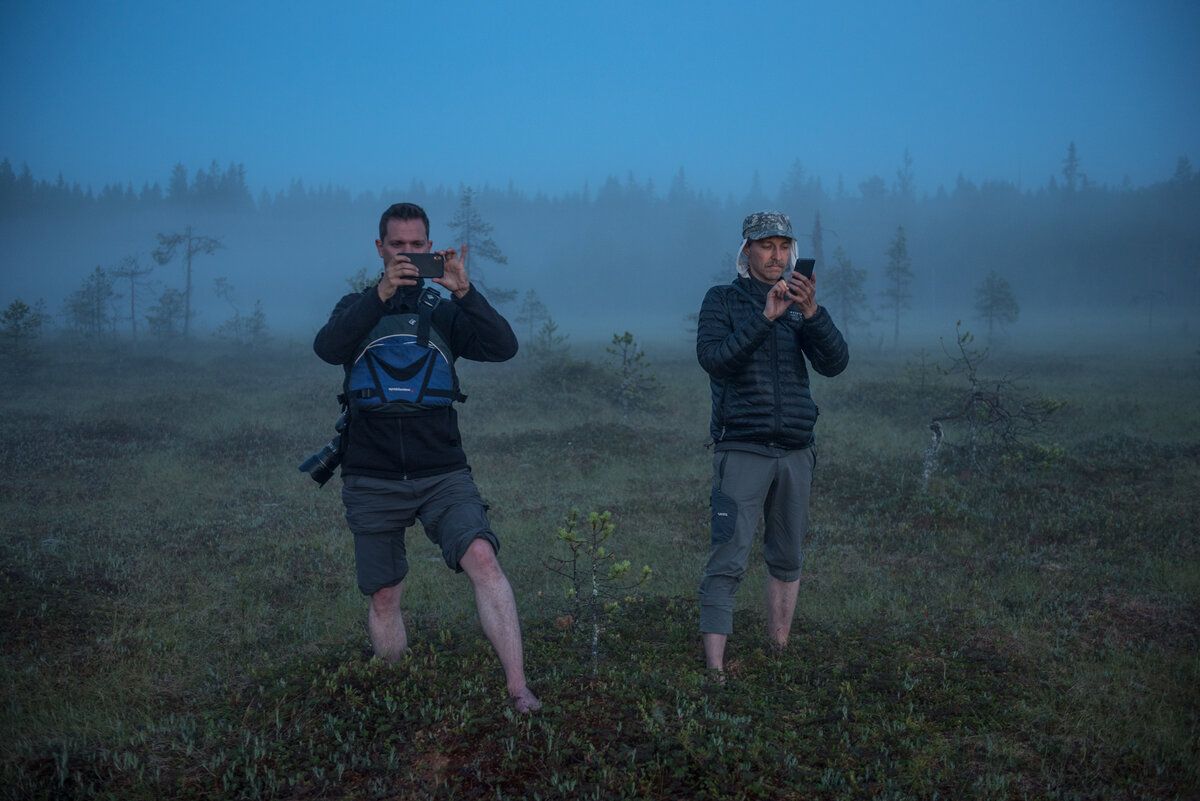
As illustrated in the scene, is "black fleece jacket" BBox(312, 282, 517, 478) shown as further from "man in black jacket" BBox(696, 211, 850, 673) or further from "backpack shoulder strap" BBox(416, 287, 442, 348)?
"man in black jacket" BBox(696, 211, 850, 673)

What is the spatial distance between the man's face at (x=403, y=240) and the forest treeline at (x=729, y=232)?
3256 inches

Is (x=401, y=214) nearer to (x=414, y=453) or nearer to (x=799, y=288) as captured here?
(x=414, y=453)

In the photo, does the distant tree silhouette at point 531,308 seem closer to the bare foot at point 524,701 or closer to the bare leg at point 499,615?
the bare leg at point 499,615

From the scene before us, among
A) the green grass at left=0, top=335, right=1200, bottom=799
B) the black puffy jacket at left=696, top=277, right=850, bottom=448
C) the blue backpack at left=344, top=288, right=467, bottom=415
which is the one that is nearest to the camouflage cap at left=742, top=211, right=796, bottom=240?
the black puffy jacket at left=696, top=277, right=850, bottom=448

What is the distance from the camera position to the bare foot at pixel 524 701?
3756 mm

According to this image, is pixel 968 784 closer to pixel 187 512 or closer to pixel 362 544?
pixel 362 544

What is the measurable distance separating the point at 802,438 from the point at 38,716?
17.2ft

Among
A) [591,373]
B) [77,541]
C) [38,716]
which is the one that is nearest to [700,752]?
[38,716]

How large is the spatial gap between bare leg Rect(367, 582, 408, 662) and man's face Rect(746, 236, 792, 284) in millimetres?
3160

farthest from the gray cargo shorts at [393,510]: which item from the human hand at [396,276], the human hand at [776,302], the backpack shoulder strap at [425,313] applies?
the human hand at [776,302]

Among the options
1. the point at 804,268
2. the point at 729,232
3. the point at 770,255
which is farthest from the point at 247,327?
the point at 729,232

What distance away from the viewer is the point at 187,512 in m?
10.3

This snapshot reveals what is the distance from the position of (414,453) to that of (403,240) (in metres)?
1.28

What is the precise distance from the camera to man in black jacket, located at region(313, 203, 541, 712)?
3887mm
